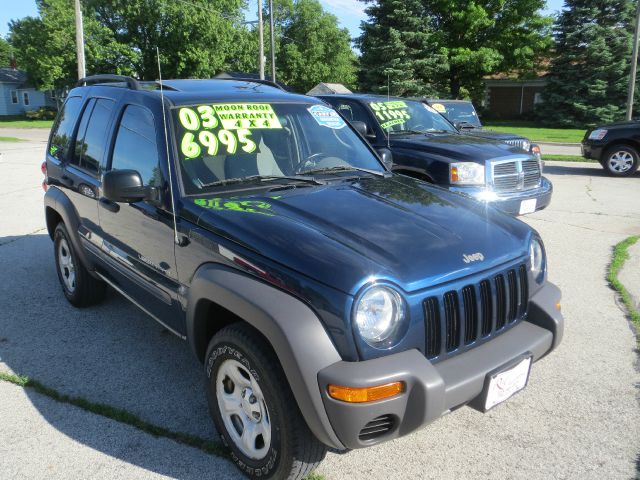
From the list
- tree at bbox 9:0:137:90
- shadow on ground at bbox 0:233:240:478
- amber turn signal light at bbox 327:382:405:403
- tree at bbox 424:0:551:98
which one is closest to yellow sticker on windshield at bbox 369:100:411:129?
shadow on ground at bbox 0:233:240:478

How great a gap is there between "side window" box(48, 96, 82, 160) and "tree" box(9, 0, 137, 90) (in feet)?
128

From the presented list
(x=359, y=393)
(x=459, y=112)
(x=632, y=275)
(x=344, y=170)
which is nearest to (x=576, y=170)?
(x=459, y=112)

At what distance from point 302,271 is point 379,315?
378 mm

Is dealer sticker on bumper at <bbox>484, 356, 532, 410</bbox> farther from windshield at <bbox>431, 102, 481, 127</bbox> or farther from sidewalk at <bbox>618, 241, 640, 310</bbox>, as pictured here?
windshield at <bbox>431, 102, 481, 127</bbox>

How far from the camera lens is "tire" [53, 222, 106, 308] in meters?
4.65

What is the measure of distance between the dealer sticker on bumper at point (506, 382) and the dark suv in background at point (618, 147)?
11.6m

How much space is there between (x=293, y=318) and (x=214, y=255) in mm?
703

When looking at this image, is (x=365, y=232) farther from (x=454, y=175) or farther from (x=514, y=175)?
(x=514, y=175)

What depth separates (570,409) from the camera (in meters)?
3.26

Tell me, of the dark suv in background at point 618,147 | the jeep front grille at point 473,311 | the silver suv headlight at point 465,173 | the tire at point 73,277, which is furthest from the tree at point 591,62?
the jeep front grille at point 473,311

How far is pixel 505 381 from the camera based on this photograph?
99.8 inches

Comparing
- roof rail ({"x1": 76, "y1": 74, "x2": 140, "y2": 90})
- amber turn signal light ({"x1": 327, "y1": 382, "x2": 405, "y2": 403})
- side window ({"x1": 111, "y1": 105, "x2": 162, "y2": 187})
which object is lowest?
amber turn signal light ({"x1": 327, "y1": 382, "x2": 405, "y2": 403})

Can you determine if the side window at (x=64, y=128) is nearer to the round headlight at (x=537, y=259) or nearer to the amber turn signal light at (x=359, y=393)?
the amber turn signal light at (x=359, y=393)

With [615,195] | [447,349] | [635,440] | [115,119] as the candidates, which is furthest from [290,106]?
[615,195]
